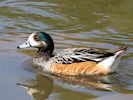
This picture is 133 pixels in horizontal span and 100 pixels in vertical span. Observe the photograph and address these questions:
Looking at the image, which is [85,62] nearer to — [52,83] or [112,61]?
[112,61]

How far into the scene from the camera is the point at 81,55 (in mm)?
10750

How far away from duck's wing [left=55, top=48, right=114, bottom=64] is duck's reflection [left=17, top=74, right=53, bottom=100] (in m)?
0.54

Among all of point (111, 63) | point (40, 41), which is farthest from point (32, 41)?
point (111, 63)

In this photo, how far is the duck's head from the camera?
36.9ft

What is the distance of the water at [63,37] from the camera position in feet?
32.2

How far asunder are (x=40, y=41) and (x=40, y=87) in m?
1.43

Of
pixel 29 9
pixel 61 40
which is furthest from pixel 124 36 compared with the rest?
pixel 29 9

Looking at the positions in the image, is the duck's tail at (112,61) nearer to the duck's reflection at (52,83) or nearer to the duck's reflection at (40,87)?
the duck's reflection at (52,83)

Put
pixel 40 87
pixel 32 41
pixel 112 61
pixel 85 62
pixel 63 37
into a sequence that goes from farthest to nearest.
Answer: pixel 63 37, pixel 32 41, pixel 85 62, pixel 112 61, pixel 40 87

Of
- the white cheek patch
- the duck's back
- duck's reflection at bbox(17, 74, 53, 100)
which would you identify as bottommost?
duck's reflection at bbox(17, 74, 53, 100)

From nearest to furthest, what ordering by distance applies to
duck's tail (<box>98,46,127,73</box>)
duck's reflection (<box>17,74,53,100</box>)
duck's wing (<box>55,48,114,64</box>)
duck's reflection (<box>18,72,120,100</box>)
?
duck's reflection (<box>17,74,53,100</box>), duck's reflection (<box>18,72,120,100</box>), duck's tail (<box>98,46,127,73</box>), duck's wing (<box>55,48,114,64</box>)

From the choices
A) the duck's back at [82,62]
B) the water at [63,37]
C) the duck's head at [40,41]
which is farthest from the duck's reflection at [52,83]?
the duck's head at [40,41]

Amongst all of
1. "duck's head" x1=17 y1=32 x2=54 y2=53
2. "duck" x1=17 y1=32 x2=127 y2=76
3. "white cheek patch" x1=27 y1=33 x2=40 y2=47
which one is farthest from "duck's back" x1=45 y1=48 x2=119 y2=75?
"white cheek patch" x1=27 y1=33 x2=40 y2=47

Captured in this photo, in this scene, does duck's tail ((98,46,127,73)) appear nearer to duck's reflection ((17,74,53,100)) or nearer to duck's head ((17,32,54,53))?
duck's reflection ((17,74,53,100))
